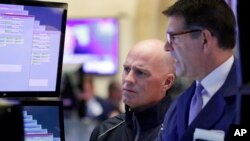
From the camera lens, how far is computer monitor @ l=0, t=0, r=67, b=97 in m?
2.40

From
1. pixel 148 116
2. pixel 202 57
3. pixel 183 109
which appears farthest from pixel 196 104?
pixel 148 116

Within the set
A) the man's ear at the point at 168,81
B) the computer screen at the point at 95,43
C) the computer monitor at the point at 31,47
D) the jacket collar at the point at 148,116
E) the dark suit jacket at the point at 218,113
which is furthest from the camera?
the computer screen at the point at 95,43

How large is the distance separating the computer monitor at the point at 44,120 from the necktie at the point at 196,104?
1.68 ft

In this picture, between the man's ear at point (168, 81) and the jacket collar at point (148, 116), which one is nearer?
the jacket collar at point (148, 116)

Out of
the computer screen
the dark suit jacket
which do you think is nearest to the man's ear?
the dark suit jacket

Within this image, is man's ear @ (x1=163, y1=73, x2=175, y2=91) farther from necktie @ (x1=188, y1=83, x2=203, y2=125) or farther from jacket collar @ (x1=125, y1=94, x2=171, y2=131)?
necktie @ (x1=188, y1=83, x2=203, y2=125)

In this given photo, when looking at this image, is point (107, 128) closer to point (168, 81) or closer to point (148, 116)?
point (148, 116)

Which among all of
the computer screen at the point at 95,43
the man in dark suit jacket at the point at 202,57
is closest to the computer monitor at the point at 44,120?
the man in dark suit jacket at the point at 202,57

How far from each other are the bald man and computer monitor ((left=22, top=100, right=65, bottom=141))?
1.56 ft

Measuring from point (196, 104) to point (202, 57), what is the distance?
0.19 meters

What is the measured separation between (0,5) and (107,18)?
890cm

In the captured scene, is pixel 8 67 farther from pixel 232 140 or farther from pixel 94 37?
pixel 94 37

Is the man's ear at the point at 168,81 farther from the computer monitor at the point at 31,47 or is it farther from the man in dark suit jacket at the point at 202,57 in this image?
the computer monitor at the point at 31,47

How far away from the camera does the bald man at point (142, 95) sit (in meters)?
2.90
